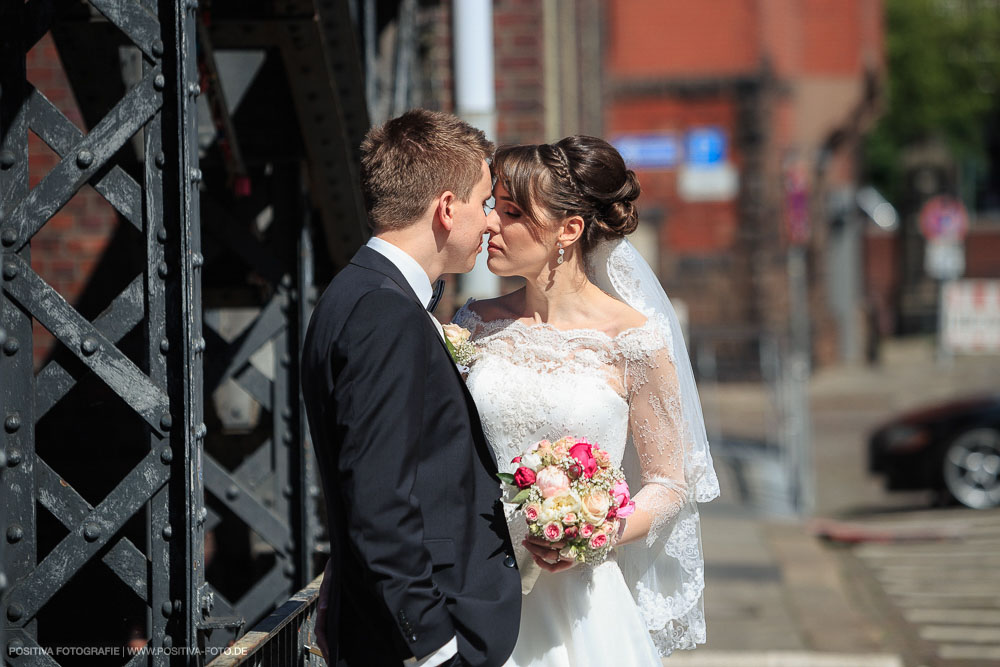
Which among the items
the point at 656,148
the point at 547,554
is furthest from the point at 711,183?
Result: the point at 547,554

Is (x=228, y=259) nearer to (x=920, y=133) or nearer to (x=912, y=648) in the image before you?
(x=912, y=648)

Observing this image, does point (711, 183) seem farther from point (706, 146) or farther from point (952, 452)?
point (952, 452)

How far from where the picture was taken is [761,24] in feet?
82.5

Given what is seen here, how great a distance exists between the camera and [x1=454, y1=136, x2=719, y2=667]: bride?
303 cm

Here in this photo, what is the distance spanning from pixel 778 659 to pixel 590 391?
4.05 m

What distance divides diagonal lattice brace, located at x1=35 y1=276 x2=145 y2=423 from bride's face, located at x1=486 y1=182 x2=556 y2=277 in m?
0.88

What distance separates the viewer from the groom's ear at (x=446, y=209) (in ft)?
8.45

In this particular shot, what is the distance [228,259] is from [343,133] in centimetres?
89

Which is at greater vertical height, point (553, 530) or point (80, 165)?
point (80, 165)

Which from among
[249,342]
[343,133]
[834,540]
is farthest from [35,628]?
Result: [834,540]

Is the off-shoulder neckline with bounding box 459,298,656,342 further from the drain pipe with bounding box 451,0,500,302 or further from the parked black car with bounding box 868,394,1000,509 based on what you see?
the parked black car with bounding box 868,394,1000,509

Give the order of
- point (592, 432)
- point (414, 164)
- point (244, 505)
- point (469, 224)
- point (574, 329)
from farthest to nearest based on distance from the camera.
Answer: point (244, 505)
point (574, 329)
point (592, 432)
point (469, 224)
point (414, 164)

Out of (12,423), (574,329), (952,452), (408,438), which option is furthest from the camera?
(952,452)

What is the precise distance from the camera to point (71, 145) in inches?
111
